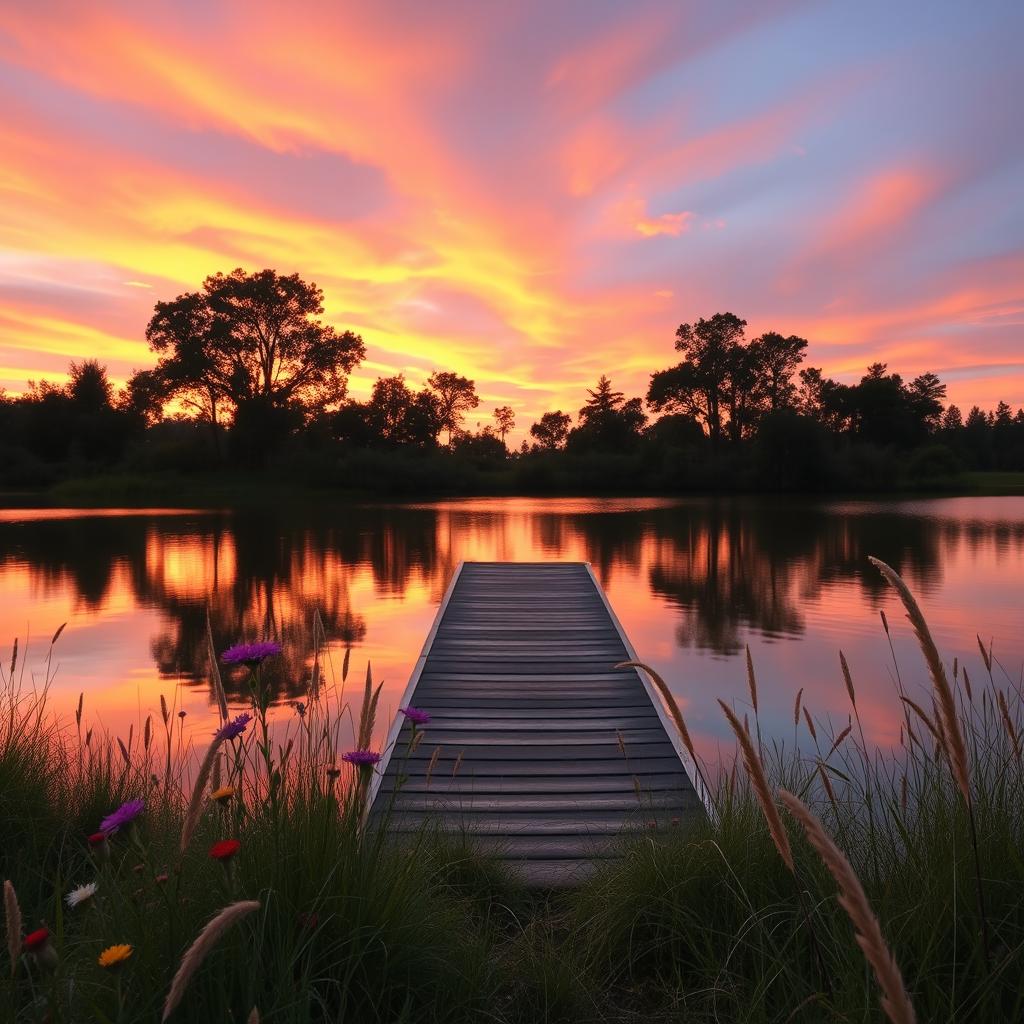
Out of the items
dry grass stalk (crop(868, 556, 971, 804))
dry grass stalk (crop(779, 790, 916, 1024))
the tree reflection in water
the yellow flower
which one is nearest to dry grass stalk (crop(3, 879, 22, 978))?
the yellow flower

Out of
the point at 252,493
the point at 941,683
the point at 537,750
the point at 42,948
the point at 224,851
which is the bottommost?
the point at 537,750

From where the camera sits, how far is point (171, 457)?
43469 mm

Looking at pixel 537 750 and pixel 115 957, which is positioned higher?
pixel 115 957

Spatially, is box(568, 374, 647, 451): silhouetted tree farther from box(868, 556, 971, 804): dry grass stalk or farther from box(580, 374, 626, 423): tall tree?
box(868, 556, 971, 804): dry grass stalk

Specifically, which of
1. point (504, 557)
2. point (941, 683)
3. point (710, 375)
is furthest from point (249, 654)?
point (710, 375)

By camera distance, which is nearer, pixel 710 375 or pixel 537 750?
pixel 537 750

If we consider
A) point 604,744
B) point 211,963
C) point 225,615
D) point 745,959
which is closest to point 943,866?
point 745,959

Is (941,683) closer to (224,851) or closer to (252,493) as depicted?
(224,851)

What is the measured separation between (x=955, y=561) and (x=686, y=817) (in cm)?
1563

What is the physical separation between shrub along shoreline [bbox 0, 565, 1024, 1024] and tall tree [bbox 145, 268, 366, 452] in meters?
42.4

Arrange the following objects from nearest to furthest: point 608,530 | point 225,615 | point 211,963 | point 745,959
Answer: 1. point 211,963
2. point 745,959
3. point 225,615
4. point 608,530

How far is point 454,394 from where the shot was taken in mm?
58406

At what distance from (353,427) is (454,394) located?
38.5 feet

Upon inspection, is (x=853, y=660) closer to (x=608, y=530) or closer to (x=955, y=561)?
(x=955, y=561)
